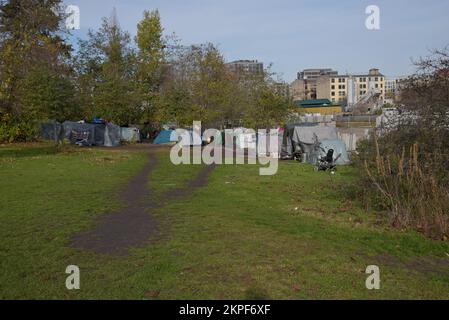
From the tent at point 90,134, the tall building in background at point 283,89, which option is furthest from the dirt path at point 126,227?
the tent at point 90,134

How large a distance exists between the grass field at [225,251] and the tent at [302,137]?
12922mm

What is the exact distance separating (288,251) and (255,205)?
4.49 meters

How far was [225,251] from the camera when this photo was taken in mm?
7391

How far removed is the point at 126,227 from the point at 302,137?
1917cm

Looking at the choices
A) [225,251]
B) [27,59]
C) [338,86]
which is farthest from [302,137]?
[338,86]

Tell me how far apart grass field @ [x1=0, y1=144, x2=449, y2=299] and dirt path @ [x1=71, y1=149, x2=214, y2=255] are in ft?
0.75

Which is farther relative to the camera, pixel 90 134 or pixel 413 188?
pixel 90 134

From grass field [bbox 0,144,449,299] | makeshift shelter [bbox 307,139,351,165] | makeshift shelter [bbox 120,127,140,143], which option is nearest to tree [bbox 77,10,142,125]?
makeshift shelter [bbox 120,127,140,143]

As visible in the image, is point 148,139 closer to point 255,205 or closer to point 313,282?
point 255,205

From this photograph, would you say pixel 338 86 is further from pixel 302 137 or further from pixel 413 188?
pixel 413 188

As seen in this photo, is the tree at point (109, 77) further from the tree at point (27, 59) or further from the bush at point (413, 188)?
the bush at point (413, 188)

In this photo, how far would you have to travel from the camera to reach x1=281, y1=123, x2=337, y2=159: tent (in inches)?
1053

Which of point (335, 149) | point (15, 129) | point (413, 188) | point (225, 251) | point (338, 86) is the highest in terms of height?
point (338, 86)

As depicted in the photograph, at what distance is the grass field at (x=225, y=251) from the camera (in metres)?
5.76
